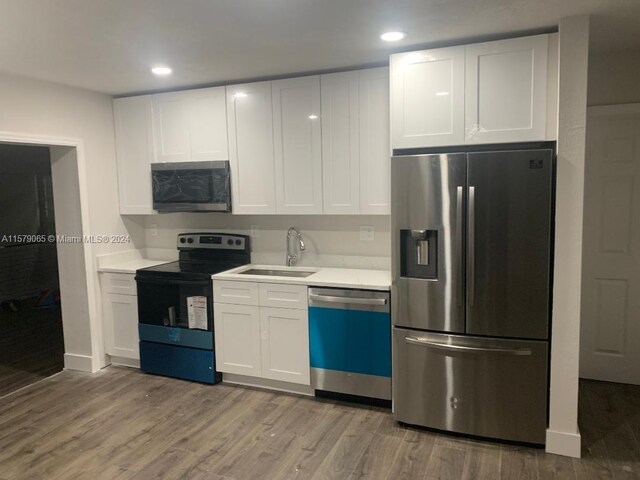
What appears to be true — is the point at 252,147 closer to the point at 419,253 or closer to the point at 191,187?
the point at 191,187

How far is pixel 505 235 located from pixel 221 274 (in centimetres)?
214

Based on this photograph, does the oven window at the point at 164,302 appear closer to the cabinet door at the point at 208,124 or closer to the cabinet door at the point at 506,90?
the cabinet door at the point at 208,124

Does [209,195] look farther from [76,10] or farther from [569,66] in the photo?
[569,66]

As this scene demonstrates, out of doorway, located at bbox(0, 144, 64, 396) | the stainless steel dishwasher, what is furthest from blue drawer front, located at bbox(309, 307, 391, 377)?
doorway, located at bbox(0, 144, 64, 396)

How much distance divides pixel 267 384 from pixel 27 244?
4780 millimetres

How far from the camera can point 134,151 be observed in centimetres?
422

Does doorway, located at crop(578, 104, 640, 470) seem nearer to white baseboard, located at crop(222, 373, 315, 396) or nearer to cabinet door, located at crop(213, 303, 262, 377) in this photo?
white baseboard, located at crop(222, 373, 315, 396)

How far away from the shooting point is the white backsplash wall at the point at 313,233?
380 centimetres

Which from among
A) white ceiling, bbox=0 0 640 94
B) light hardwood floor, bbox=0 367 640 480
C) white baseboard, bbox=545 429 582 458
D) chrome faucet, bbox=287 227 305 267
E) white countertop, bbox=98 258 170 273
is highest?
white ceiling, bbox=0 0 640 94

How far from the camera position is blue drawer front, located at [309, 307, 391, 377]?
3.22 m

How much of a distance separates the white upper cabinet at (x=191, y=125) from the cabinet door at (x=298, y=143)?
19.6 inches

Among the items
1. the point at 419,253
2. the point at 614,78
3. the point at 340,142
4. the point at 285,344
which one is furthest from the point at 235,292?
the point at 614,78

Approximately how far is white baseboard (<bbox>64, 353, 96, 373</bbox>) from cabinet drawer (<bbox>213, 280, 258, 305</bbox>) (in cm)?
138

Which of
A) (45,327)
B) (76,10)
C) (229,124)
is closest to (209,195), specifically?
(229,124)
